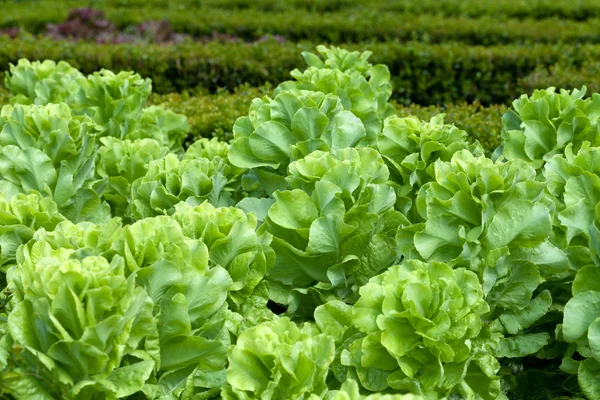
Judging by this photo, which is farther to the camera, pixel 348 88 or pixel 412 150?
pixel 348 88

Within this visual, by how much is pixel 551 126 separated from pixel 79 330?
5.94 ft

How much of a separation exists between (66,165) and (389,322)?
5.02 feet

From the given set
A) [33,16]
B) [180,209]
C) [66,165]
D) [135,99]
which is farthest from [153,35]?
[180,209]

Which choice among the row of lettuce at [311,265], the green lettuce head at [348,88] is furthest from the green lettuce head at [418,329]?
the green lettuce head at [348,88]

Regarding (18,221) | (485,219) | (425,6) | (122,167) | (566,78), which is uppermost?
(485,219)

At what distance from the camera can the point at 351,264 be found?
2086 millimetres

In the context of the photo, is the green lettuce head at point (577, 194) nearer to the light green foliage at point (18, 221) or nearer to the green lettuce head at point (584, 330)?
the green lettuce head at point (584, 330)

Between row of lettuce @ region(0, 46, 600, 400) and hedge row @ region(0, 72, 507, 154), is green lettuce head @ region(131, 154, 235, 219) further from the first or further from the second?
hedge row @ region(0, 72, 507, 154)

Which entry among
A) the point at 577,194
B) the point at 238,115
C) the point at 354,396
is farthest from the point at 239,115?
the point at 354,396

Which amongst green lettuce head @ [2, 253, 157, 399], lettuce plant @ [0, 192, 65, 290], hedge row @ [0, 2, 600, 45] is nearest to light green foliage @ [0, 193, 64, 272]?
lettuce plant @ [0, 192, 65, 290]

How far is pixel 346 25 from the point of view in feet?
30.2

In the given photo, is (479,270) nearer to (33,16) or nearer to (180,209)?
(180,209)

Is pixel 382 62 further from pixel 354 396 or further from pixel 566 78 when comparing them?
pixel 354 396

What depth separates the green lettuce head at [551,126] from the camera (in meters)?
2.53
